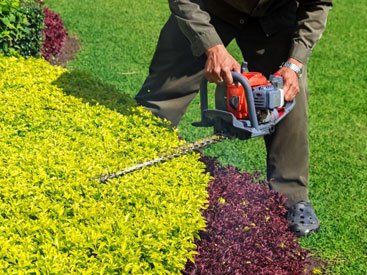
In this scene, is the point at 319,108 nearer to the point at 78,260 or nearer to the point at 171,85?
the point at 171,85

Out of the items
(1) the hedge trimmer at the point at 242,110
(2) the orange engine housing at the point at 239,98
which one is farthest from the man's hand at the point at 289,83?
Result: (2) the orange engine housing at the point at 239,98

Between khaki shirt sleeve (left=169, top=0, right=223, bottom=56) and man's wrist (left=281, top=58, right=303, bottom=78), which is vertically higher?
khaki shirt sleeve (left=169, top=0, right=223, bottom=56)

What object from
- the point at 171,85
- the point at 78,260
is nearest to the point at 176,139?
the point at 171,85

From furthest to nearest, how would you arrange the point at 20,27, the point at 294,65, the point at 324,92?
1. the point at 324,92
2. the point at 20,27
3. the point at 294,65

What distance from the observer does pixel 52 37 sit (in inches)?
275

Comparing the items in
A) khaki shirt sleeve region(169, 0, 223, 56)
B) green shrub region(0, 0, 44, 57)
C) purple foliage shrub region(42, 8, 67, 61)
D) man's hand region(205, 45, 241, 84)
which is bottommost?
purple foliage shrub region(42, 8, 67, 61)

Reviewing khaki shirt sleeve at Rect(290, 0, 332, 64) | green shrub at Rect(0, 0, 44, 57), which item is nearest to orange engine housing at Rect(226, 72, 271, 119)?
khaki shirt sleeve at Rect(290, 0, 332, 64)

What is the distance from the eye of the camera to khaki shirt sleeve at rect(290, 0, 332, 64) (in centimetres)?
350

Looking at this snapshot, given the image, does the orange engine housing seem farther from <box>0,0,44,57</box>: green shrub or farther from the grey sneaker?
<box>0,0,44,57</box>: green shrub

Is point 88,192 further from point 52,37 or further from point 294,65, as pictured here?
point 52,37

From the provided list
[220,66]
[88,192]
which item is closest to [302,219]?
[220,66]

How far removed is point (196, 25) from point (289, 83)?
570 millimetres

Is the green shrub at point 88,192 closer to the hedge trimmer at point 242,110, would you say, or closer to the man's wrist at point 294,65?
the hedge trimmer at point 242,110

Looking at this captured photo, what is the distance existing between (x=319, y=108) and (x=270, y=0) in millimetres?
2700
